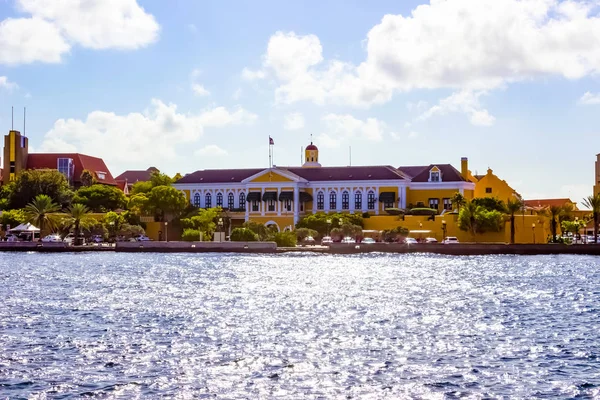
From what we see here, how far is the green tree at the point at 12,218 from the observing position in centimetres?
11947

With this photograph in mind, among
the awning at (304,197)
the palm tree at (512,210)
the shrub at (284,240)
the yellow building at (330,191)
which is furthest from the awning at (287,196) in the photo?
the palm tree at (512,210)

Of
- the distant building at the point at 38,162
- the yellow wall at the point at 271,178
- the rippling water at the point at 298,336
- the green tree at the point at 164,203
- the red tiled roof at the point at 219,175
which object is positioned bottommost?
the rippling water at the point at 298,336

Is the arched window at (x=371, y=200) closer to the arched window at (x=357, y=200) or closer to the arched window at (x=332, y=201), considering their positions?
the arched window at (x=357, y=200)

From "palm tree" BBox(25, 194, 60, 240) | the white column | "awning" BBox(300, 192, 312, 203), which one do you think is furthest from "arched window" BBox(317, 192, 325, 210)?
"palm tree" BBox(25, 194, 60, 240)

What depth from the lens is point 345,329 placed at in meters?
37.2

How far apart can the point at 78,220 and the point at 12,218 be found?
14.2m

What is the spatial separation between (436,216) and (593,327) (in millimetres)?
74069

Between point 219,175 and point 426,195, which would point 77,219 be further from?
point 426,195

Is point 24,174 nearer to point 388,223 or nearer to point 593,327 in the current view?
point 388,223

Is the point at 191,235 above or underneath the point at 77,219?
underneath

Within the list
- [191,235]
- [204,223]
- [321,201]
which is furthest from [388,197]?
[191,235]

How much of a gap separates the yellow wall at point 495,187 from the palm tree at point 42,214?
55.1 meters

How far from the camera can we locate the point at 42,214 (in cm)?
11431

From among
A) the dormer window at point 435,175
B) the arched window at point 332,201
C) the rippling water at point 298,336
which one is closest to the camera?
the rippling water at point 298,336
